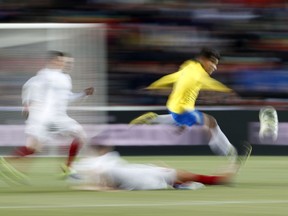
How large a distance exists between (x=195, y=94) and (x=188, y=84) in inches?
6.6

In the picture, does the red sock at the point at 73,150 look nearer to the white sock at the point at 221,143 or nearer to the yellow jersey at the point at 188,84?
the yellow jersey at the point at 188,84

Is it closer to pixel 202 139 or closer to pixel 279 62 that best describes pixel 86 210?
pixel 202 139

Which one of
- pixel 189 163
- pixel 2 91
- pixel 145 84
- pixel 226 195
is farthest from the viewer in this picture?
pixel 145 84

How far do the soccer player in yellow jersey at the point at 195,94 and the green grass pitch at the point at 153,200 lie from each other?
567mm

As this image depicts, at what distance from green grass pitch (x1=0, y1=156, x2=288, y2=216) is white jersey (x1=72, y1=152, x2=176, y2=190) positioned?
0.14m

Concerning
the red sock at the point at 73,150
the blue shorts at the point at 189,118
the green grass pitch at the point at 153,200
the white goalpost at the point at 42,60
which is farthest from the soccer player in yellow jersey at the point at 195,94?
the white goalpost at the point at 42,60

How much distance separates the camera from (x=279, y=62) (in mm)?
19750

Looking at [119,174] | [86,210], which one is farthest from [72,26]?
[86,210]

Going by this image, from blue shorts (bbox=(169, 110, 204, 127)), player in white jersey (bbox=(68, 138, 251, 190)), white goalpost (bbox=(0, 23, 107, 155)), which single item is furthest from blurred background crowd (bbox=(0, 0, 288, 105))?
player in white jersey (bbox=(68, 138, 251, 190))

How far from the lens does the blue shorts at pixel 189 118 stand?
12.9 m

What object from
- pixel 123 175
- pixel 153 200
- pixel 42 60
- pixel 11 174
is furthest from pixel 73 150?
pixel 42 60

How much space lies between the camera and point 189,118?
13.1 m

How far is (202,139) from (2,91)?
3.56m

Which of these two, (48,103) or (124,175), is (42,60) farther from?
(124,175)
